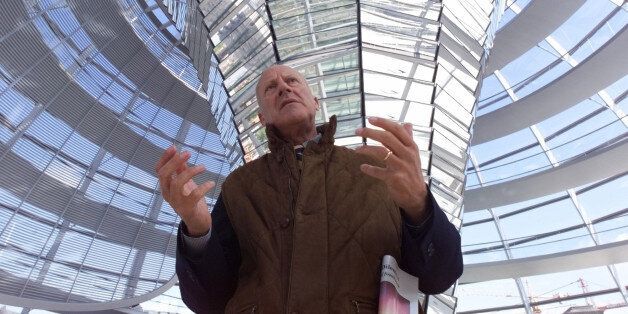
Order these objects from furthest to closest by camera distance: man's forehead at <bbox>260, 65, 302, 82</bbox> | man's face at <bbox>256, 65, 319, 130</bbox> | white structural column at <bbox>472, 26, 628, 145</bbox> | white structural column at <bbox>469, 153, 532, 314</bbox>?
white structural column at <bbox>469, 153, 532, 314</bbox> < white structural column at <bbox>472, 26, 628, 145</bbox> < man's forehead at <bbox>260, 65, 302, 82</bbox> < man's face at <bbox>256, 65, 319, 130</bbox>

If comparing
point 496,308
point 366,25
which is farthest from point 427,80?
point 496,308

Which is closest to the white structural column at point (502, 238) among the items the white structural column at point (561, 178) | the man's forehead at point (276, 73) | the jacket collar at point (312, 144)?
the white structural column at point (561, 178)

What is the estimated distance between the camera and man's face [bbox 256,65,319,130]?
2.73 m

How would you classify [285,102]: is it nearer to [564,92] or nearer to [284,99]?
[284,99]

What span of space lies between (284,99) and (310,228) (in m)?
0.77

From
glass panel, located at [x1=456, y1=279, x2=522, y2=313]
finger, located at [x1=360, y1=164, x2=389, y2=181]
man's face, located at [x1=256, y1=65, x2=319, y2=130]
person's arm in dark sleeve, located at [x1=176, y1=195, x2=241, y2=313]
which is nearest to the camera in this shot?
finger, located at [x1=360, y1=164, x2=389, y2=181]

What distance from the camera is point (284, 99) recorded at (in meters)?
2.79

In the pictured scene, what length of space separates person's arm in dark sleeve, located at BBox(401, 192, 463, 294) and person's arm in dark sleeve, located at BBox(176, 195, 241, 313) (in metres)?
0.69

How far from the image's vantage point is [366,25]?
8906mm

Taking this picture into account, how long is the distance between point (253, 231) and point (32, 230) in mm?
20729

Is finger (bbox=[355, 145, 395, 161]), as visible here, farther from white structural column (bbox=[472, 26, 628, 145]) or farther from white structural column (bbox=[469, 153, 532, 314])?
white structural column (bbox=[469, 153, 532, 314])

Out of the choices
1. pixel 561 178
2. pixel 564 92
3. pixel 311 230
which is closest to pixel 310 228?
pixel 311 230

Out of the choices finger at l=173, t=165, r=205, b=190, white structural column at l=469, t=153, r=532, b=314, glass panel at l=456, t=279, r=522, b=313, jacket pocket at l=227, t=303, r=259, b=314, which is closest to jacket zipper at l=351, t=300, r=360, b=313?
jacket pocket at l=227, t=303, r=259, b=314

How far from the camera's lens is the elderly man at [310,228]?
211 cm
